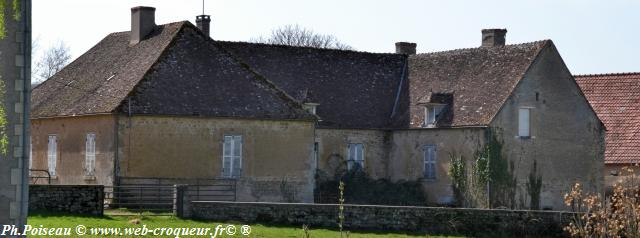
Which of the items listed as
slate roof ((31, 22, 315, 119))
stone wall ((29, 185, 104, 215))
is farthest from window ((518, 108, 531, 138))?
stone wall ((29, 185, 104, 215))

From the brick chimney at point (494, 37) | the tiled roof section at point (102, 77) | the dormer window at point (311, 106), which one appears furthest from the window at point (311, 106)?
the brick chimney at point (494, 37)

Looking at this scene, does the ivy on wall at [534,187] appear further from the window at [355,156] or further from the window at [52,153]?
the window at [52,153]

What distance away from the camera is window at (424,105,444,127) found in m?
42.0

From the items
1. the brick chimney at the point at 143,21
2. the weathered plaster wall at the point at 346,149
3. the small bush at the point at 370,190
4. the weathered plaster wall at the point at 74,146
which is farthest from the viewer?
the weathered plaster wall at the point at 346,149

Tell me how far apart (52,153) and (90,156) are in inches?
124

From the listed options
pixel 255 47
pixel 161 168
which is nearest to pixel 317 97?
pixel 255 47

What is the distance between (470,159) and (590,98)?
9.06 m

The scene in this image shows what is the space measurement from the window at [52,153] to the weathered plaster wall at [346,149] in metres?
9.14

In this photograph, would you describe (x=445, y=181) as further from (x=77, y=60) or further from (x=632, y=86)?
(x=77, y=60)

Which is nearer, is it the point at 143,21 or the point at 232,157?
the point at 232,157

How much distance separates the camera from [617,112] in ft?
148

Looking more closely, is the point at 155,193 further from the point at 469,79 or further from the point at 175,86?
the point at 469,79

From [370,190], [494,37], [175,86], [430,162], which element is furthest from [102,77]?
[494,37]

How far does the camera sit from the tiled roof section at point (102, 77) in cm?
3659
